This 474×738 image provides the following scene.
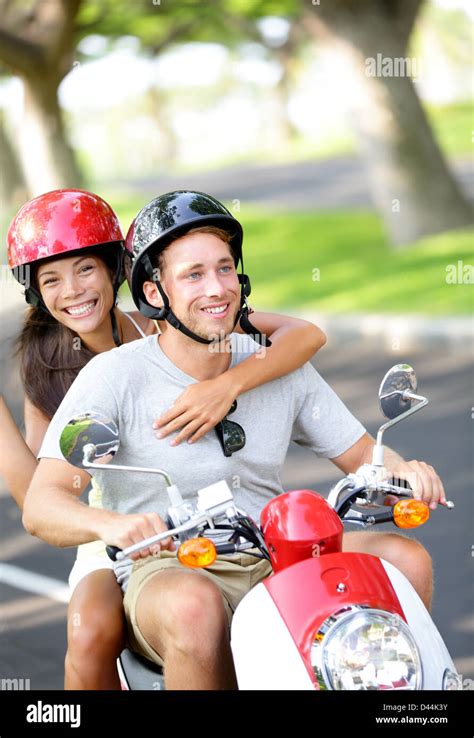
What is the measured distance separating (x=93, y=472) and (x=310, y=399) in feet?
2.26

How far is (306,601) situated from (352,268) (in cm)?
1417

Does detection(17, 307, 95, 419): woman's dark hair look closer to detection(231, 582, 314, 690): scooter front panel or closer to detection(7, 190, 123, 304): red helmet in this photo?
detection(7, 190, 123, 304): red helmet

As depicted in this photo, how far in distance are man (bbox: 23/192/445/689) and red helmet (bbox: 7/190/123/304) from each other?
2.00 ft

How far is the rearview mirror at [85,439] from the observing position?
8.64ft

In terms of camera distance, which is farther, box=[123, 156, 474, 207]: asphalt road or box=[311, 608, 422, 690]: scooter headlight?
box=[123, 156, 474, 207]: asphalt road

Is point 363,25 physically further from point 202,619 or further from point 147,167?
point 147,167

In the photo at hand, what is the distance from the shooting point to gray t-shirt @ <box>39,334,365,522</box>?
307 cm

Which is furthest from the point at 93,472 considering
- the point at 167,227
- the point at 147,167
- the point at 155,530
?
the point at 147,167

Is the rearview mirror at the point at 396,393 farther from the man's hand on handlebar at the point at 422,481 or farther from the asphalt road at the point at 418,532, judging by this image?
the asphalt road at the point at 418,532

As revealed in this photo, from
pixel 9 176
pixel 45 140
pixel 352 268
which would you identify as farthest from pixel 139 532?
pixel 9 176

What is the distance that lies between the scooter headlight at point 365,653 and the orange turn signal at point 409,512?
15.6 inches

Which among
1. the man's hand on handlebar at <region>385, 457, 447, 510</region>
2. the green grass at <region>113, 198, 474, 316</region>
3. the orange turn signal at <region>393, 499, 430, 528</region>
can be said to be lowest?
the orange turn signal at <region>393, 499, 430, 528</region>

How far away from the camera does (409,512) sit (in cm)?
285

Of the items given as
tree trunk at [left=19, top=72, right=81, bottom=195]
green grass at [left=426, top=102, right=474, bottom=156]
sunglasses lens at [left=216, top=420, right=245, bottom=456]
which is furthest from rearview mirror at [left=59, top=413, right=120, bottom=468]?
green grass at [left=426, top=102, right=474, bottom=156]
